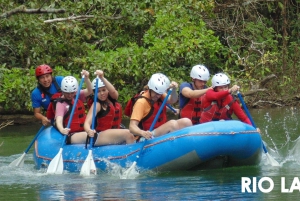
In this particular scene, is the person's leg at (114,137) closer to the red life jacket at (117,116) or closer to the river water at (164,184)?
the red life jacket at (117,116)

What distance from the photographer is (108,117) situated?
31.3ft

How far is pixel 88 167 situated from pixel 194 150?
4.10 ft

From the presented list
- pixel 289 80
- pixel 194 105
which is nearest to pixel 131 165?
pixel 194 105

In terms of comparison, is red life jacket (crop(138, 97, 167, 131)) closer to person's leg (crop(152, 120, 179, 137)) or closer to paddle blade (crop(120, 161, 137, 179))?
person's leg (crop(152, 120, 179, 137))

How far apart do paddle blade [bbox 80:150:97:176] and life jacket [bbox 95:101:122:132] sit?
56 centimetres

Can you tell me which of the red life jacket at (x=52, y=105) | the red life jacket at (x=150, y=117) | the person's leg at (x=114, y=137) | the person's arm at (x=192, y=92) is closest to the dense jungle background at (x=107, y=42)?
the red life jacket at (x=52, y=105)

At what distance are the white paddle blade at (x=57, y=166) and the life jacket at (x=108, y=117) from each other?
1.90ft

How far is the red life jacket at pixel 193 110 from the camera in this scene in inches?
378

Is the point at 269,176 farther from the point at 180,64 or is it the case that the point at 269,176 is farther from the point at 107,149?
the point at 180,64

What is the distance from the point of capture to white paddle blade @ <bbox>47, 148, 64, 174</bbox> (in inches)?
367

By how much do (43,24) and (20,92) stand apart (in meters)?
1.43

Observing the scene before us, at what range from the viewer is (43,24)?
562 inches

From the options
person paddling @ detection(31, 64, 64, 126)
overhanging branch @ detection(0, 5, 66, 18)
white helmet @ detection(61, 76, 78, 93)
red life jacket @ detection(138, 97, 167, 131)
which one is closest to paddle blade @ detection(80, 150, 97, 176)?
red life jacket @ detection(138, 97, 167, 131)

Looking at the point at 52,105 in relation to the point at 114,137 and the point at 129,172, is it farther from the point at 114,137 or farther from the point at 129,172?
the point at 129,172
